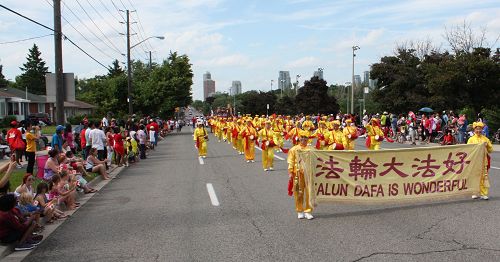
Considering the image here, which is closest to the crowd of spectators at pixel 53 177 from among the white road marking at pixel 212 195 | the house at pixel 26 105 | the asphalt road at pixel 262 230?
the asphalt road at pixel 262 230

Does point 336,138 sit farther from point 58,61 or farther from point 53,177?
point 58,61

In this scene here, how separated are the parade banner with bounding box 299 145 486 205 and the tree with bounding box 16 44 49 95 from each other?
107 meters

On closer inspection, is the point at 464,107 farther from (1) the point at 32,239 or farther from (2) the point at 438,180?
(1) the point at 32,239

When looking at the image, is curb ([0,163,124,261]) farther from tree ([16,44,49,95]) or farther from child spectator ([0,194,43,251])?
tree ([16,44,49,95])

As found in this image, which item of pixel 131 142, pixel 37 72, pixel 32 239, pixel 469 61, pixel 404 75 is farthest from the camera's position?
pixel 37 72

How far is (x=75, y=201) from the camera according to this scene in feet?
35.0

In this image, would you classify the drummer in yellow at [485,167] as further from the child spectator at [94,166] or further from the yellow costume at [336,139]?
the child spectator at [94,166]

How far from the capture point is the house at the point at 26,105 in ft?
171

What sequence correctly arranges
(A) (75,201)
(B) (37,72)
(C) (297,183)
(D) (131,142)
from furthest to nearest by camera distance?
(B) (37,72) < (D) (131,142) < (A) (75,201) < (C) (297,183)

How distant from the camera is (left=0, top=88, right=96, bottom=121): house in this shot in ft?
171

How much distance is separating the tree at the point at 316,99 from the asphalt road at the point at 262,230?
50.3 metres

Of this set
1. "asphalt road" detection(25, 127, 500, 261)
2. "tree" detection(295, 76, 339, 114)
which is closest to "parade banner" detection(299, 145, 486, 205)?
"asphalt road" detection(25, 127, 500, 261)

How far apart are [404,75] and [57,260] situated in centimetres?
3877

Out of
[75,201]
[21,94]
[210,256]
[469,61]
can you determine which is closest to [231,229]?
[210,256]
